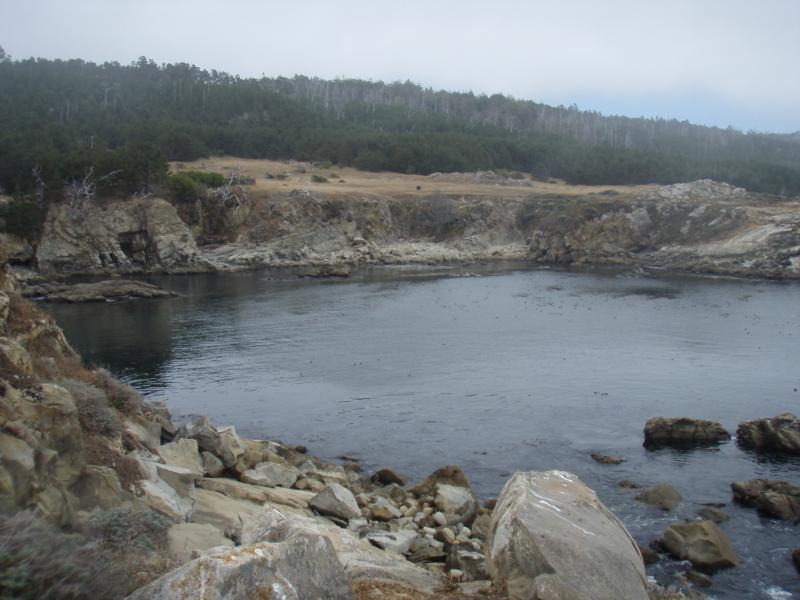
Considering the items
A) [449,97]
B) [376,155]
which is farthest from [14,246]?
[449,97]

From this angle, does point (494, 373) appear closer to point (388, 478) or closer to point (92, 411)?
point (388, 478)

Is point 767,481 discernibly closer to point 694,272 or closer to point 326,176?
point 694,272

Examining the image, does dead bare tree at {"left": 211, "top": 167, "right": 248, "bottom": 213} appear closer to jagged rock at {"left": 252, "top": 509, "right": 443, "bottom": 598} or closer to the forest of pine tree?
the forest of pine tree

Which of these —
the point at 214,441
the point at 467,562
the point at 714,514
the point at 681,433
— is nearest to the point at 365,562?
the point at 467,562

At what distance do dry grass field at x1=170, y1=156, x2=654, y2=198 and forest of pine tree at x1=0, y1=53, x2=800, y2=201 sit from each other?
3509 mm

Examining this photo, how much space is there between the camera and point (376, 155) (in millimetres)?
99000

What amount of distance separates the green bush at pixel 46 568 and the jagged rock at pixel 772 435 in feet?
66.4

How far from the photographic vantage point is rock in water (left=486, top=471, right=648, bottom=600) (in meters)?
9.23

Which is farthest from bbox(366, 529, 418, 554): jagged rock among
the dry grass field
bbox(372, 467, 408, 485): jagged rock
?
the dry grass field

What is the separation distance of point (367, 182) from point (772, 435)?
7241cm

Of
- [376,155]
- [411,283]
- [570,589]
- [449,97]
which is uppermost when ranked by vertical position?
[449,97]

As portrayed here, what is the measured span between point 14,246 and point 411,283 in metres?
32.1

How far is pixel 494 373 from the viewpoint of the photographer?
3198cm

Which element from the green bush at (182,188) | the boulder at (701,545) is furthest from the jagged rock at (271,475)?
the green bush at (182,188)
